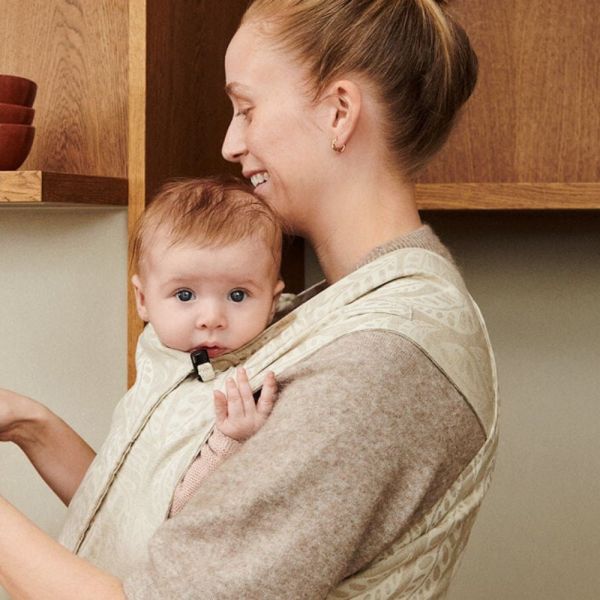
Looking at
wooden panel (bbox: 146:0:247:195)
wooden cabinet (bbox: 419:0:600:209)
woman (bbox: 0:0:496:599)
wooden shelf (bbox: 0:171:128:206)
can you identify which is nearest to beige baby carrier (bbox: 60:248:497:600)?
woman (bbox: 0:0:496:599)

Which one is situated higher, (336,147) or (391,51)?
(391,51)

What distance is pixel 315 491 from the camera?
0.94m

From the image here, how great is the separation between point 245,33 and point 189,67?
1.62 feet

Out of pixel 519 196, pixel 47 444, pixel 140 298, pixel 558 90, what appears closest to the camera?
pixel 140 298

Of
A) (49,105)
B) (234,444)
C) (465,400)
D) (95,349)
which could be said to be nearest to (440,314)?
(465,400)

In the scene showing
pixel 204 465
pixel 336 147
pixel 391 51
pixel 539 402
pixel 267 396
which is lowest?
pixel 539 402

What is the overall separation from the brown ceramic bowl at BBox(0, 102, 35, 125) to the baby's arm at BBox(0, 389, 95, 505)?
0.42 meters

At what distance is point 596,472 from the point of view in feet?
6.72

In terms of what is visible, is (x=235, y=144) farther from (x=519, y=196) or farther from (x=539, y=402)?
(x=539, y=402)

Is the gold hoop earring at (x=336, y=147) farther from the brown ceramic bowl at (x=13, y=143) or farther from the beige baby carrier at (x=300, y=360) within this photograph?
the brown ceramic bowl at (x=13, y=143)

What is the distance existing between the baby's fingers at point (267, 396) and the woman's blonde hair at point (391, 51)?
0.35 m

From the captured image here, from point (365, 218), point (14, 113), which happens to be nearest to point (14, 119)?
point (14, 113)

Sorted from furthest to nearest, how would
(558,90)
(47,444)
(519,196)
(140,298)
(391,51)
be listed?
(558,90), (519,196), (47,444), (140,298), (391,51)

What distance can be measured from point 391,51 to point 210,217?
0.94ft
